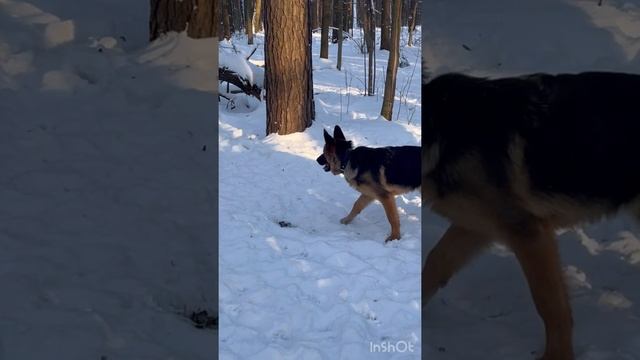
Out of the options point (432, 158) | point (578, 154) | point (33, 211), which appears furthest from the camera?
point (33, 211)

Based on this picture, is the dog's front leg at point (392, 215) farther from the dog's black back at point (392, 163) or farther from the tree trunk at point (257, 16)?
the tree trunk at point (257, 16)

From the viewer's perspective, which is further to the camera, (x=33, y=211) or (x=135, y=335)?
(x=33, y=211)

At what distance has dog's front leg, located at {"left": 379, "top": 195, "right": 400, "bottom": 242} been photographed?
463cm

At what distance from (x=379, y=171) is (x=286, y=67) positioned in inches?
132

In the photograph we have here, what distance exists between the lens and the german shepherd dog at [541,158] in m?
2.10

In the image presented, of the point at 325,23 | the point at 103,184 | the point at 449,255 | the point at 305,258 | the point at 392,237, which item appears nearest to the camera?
the point at 449,255

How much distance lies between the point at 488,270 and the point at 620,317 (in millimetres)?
536

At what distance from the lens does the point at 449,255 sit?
92.4 inches

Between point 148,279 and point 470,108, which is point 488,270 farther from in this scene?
point 148,279

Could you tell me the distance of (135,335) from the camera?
247cm

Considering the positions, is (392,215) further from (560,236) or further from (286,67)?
(286,67)

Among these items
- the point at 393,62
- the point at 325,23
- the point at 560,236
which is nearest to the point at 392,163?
the point at 560,236

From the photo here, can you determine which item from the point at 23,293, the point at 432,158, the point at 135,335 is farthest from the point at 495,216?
the point at 23,293

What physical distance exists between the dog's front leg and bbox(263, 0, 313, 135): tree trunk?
3155 mm
